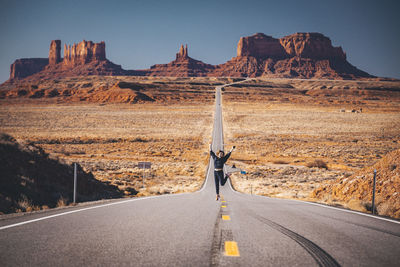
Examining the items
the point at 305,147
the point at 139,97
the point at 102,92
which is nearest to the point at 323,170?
the point at 305,147

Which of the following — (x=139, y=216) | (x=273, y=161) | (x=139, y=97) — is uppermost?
(x=139, y=97)

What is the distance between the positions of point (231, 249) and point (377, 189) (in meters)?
9.32

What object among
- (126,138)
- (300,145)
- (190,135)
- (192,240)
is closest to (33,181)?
(192,240)

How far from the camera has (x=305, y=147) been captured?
4572 centimetres

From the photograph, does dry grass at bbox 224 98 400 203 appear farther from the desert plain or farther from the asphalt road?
the asphalt road

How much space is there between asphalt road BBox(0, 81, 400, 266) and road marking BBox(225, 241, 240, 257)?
1 cm

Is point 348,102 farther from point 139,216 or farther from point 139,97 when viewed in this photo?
point 139,216

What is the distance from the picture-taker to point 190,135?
59.6 meters

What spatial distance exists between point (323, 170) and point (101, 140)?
37.9 meters

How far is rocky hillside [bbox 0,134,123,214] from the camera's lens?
358 inches

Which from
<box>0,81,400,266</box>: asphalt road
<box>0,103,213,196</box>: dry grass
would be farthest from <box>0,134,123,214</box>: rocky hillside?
<box>0,81,400,266</box>: asphalt road

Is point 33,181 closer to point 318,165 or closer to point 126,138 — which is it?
point 318,165

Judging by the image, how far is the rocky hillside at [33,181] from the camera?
9.09 metres

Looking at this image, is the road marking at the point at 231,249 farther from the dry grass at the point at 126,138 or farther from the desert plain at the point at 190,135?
the dry grass at the point at 126,138
